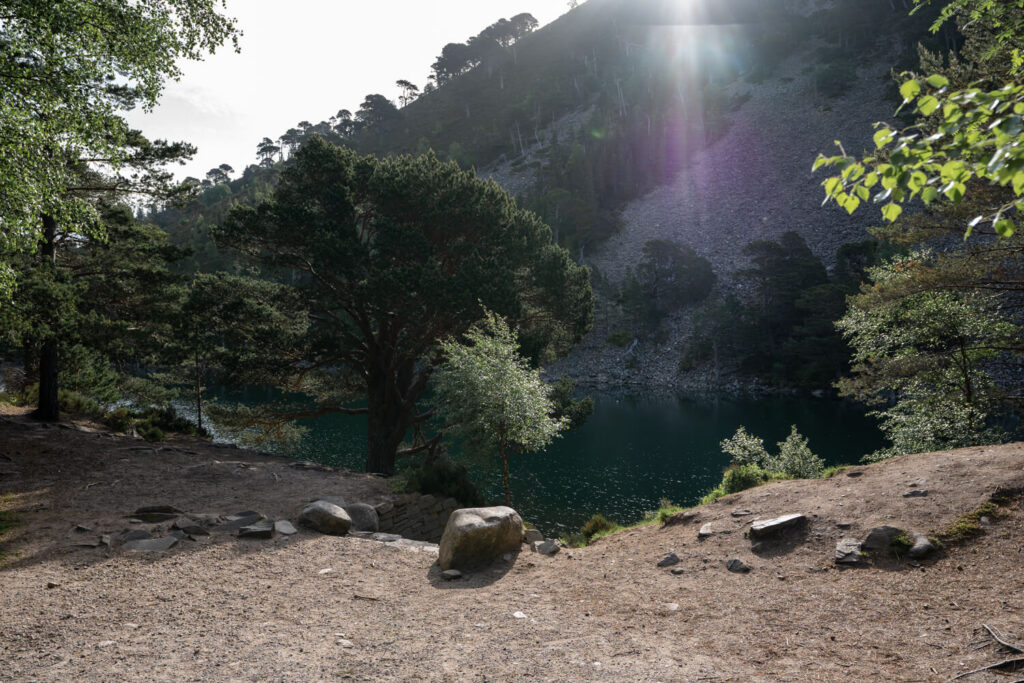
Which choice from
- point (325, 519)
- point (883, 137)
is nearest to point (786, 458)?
point (325, 519)

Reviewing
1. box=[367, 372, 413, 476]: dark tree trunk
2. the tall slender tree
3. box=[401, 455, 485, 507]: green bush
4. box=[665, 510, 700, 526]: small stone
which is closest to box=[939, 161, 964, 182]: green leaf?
box=[665, 510, 700, 526]: small stone

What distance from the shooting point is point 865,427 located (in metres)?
38.5

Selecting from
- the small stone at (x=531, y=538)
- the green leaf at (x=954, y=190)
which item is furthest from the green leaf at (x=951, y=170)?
the small stone at (x=531, y=538)

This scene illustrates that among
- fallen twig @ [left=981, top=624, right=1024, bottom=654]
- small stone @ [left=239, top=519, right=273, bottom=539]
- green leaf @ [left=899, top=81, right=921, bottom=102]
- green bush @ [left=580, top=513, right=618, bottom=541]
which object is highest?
green leaf @ [left=899, top=81, right=921, bottom=102]

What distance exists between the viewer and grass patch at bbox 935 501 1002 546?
7414 mm

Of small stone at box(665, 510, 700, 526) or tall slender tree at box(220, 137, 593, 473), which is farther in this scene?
tall slender tree at box(220, 137, 593, 473)

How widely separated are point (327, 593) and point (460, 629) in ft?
8.14

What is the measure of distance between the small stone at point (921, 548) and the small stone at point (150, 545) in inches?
465

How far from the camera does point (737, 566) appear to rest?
827 cm

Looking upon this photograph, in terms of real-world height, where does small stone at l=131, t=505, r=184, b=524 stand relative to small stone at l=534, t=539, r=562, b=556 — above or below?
above

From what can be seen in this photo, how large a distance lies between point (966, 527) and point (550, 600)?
616 centimetres

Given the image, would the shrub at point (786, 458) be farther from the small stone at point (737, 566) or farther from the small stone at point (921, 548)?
the small stone at point (921, 548)

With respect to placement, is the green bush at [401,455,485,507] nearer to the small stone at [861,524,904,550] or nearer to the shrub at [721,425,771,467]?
the shrub at [721,425,771,467]

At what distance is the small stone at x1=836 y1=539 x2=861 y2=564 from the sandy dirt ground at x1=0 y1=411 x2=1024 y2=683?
16cm
